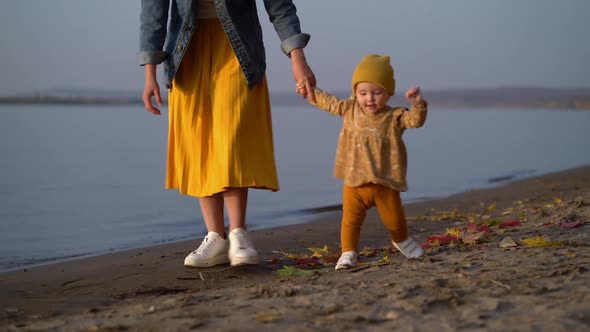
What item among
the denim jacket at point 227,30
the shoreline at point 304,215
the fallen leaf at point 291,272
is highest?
the denim jacket at point 227,30

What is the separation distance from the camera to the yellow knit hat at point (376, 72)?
4.04 meters

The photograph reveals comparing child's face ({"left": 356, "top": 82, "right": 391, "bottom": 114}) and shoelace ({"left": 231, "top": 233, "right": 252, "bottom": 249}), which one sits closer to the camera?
child's face ({"left": 356, "top": 82, "right": 391, "bottom": 114})

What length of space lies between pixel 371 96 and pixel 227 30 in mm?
808

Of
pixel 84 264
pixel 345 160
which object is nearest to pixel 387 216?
pixel 345 160

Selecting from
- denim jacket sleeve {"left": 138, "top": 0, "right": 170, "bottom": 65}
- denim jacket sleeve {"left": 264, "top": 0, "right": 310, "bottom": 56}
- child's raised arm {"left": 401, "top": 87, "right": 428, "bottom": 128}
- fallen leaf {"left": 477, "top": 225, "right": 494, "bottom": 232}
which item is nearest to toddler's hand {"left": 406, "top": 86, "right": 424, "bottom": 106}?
child's raised arm {"left": 401, "top": 87, "right": 428, "bottom": 128}

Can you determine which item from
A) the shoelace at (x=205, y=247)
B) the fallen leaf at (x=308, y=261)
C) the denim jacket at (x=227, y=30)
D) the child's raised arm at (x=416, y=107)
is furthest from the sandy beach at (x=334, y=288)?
the denim jacket at (x=227, y=30)

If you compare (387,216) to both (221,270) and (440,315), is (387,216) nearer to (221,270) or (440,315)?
(221,270)

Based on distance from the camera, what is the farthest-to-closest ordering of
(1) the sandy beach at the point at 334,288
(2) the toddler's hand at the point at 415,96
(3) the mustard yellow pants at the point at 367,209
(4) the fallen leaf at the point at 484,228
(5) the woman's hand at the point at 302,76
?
(4) the fallen leaf at the point at 484,228
(5) the woman's hand at the point at 302,76
(3) the mustard yellow pants at the point at 367,209
(2) the toddler's hand at the point at 415,96
(1) the sandy beach at the point at 334,288

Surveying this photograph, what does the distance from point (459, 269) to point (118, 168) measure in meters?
8.95

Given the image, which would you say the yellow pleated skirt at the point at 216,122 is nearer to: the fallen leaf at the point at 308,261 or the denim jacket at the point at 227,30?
the denim jacket at the point at 227,30

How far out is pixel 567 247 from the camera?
4.18 meters

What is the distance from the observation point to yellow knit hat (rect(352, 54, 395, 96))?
4.04 meters

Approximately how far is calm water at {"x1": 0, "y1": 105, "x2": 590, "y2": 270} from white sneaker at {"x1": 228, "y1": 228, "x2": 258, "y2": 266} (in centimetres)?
182

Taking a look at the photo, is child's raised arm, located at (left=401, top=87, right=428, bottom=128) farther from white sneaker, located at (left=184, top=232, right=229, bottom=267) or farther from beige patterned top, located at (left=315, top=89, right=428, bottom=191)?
white sneaker, located at (left=184, top=232, right=229, bottom=267)
